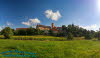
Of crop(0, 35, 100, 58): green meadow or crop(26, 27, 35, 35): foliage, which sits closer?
crop(0, 35, 100, 58): green meadow

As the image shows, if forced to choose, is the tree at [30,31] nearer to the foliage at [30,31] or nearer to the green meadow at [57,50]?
the foliage at [30,31]

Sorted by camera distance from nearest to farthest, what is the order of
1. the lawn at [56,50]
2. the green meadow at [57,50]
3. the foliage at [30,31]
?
1. the lawn at [56,50]
2. the green meadow at [57,50]
3. the foliage at [30,31]

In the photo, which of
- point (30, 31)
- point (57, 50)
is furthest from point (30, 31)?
point (57, 50)

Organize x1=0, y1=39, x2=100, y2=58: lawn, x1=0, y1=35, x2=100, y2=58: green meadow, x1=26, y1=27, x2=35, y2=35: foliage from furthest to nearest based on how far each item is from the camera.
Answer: x1=26, y1=27, x2=35, y2=35: foliage, x1=0, y1=35, x2=100, y2=58: green meadow, x1=0, y1=39, x2=100, y2=58: lawn

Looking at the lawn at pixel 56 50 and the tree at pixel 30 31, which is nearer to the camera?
the lawn at pixel 56 50

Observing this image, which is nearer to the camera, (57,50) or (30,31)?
(57,50)

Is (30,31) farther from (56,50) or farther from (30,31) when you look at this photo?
(56,50)

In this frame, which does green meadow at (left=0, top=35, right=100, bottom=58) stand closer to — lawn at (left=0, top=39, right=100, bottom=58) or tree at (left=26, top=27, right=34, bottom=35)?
lawn at (left=0, top=39, right=100, bottom=58)

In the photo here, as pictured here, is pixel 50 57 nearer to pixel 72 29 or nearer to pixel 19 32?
pixel 19 32

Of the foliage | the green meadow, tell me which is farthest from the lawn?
the foliage

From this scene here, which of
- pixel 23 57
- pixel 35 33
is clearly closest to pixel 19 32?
pixel 35 33

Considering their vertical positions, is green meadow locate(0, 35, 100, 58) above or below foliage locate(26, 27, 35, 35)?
below

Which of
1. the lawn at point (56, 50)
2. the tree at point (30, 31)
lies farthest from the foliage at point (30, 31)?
Answer: the lawn at point (56, 50)

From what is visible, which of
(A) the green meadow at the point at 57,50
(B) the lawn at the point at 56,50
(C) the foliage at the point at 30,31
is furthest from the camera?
(C) the foliage at the point at 30,31
